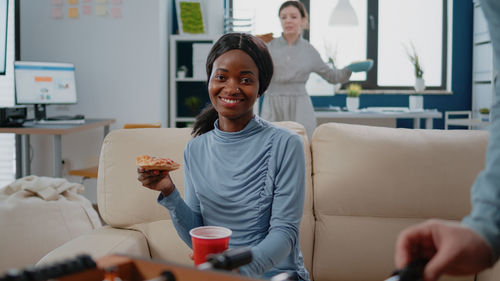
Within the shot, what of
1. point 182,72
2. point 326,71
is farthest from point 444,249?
point 182,72

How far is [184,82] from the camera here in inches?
195

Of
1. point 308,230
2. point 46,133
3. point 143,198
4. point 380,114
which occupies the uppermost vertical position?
point 380,114

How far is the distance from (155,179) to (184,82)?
3887 mm

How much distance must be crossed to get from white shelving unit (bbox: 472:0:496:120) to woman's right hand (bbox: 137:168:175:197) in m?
4.81

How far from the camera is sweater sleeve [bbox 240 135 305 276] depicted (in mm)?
1148

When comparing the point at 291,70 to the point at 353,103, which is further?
the point at 353,103

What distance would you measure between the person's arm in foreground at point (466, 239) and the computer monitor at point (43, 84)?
3629 mm

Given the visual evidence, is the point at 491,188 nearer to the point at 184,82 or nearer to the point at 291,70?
the point at 291,70

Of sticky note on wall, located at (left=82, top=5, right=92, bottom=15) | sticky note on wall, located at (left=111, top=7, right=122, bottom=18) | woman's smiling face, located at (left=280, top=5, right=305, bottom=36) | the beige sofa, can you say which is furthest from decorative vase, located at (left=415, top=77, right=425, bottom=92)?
the beige sofa

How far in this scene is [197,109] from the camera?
4766 millimetres

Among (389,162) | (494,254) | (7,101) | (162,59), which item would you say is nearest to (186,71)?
(162,59)

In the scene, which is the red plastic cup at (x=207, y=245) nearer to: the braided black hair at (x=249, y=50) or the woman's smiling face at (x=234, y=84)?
the woman's smiling face at (x=234, y=84)

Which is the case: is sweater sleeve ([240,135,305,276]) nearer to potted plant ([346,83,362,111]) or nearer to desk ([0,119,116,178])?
desk ([0,119,116,178])

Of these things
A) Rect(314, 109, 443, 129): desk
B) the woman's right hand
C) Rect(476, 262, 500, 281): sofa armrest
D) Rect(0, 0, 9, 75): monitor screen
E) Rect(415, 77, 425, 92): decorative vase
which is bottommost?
Rect(476, 262, 500, 281): sofa armrest
